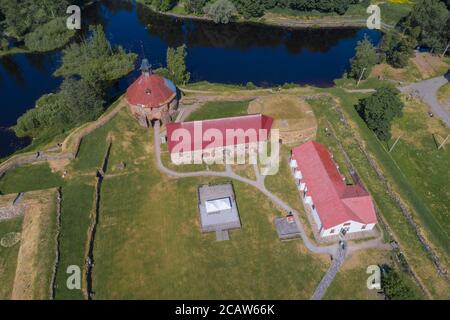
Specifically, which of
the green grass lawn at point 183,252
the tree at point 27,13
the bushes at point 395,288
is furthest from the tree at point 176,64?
the bushes at point 395,288

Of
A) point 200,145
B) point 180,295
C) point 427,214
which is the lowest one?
point 180,295

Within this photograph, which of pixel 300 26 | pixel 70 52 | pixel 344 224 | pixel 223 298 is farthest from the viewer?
pixel 300 26

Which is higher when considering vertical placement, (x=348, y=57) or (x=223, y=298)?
(x=348, y=57)

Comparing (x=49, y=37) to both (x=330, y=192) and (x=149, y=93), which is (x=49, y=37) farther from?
(x=330, y=192)

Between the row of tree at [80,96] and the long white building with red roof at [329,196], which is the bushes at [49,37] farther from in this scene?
the long white building with red roof at [329,196]

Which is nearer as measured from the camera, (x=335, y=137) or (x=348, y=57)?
(x=335, y=137)

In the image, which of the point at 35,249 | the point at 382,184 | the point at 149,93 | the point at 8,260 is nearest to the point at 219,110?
the point at 149,93

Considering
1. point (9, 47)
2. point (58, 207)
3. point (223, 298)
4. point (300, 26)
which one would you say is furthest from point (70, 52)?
point (223, 298)

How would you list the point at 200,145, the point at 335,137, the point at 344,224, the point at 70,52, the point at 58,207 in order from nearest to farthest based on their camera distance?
1. the point at 344,224
2. the point at 58,207
3. the point at 200,145
4. the point at 335,137
5. the point at 70,52

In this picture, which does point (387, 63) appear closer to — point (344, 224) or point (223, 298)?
point (344, 224)
